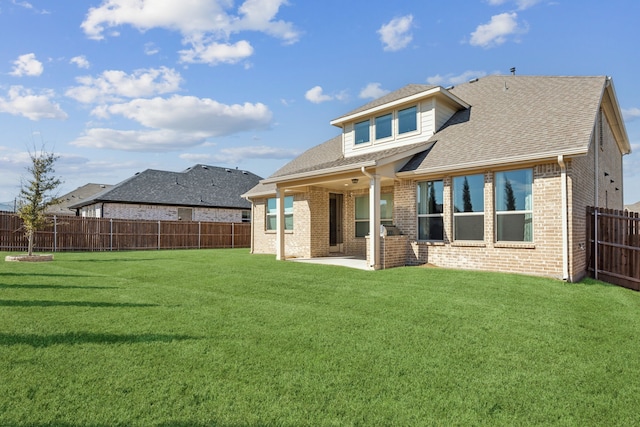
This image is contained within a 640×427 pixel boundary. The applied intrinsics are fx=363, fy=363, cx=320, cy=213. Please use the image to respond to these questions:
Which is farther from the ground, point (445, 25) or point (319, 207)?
point (445, 25)

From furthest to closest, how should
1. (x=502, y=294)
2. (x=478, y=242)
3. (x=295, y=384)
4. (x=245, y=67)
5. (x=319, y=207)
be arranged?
(x=319, y=207)
(x=245, y=67)
(x=478, y=242)
(x=502, y=294)
(x=295, y=384)

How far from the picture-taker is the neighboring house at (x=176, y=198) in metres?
25.5

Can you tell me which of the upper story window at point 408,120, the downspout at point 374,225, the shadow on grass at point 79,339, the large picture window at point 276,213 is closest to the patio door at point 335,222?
the large picture window at point 276,213

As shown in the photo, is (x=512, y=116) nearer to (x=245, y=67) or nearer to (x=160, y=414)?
(x=245, y=67)

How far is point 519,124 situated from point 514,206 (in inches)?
105

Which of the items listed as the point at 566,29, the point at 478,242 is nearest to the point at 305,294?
the point at 478,242

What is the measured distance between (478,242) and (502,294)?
3.14 metres

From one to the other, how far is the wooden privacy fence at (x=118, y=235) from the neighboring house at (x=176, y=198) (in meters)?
3.74

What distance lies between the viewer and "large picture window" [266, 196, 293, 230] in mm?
16084

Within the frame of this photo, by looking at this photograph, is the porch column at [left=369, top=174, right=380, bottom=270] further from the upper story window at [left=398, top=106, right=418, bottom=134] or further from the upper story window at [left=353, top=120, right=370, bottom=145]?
the upper story window at [left=353, top=120, right=370, bottom=145]

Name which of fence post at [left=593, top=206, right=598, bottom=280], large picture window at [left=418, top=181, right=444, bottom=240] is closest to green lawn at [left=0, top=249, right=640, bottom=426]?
fence post at [left=593, top=206, right=598, bottom=280]

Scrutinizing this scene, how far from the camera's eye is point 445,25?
37.6ft

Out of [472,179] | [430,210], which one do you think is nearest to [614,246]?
[472,179]

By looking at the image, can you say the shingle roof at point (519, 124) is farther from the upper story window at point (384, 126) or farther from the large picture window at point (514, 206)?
the upper story window at point (384, 126)
